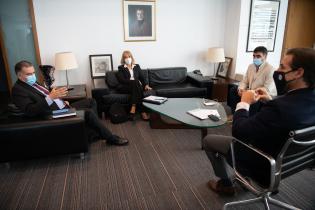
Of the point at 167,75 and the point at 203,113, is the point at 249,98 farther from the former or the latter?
the point at 167,75

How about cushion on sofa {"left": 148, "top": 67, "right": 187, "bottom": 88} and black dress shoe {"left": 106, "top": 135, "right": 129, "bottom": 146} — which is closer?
black dress shoe {"left": 106, "top": 135, "right": 129, "bottom": 146}

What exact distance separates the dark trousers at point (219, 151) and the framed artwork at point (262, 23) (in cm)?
333

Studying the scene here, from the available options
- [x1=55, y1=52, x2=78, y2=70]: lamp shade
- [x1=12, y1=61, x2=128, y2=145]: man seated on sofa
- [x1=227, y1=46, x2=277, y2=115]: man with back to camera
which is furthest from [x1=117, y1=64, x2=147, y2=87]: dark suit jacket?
[x1=227, y1=46, x2=277, y2=115]: man with back to camera

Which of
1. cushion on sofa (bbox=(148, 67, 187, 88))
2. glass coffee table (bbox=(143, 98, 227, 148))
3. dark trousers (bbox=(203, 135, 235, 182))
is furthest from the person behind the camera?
cushion on sofa (bbox=(148, 67, 187, 88))

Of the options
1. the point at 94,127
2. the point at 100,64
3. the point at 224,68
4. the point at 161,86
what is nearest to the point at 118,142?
the point at 94,127

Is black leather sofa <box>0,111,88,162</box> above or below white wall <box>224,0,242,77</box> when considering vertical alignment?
below

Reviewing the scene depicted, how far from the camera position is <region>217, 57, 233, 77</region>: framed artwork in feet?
15.4

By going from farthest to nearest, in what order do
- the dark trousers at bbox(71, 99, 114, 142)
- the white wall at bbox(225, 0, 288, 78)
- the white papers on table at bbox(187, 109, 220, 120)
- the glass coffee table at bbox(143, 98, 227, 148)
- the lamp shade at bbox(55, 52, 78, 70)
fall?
1. the white wall at bbox(225, 0, 288, 78)
2. the lamp shade at bbox(55, 52, 78, 70)
3. the dark trousers at bbox(71, 99, 114, 142)
4. the white papers on table at bbox(187, 109, 220, 120)
5. the glass coffee table at bbox(143, 98, 227, 148)

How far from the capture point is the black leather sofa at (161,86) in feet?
12.5

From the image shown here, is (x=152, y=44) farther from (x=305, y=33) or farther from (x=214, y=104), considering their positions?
(x=305, y=33)

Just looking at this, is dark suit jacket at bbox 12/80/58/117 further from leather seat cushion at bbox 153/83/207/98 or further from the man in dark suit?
leather seat cushion at bbox 153/83/207/98

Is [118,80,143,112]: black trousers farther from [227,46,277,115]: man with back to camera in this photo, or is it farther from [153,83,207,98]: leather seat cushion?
[227,46,277,115]: man with back to camera

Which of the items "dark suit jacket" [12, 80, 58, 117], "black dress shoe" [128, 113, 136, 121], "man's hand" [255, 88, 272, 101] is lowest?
"black dress shoe" [128, 113, 136, 121]

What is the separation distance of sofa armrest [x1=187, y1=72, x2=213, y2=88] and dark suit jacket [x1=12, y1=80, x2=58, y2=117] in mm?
2608
